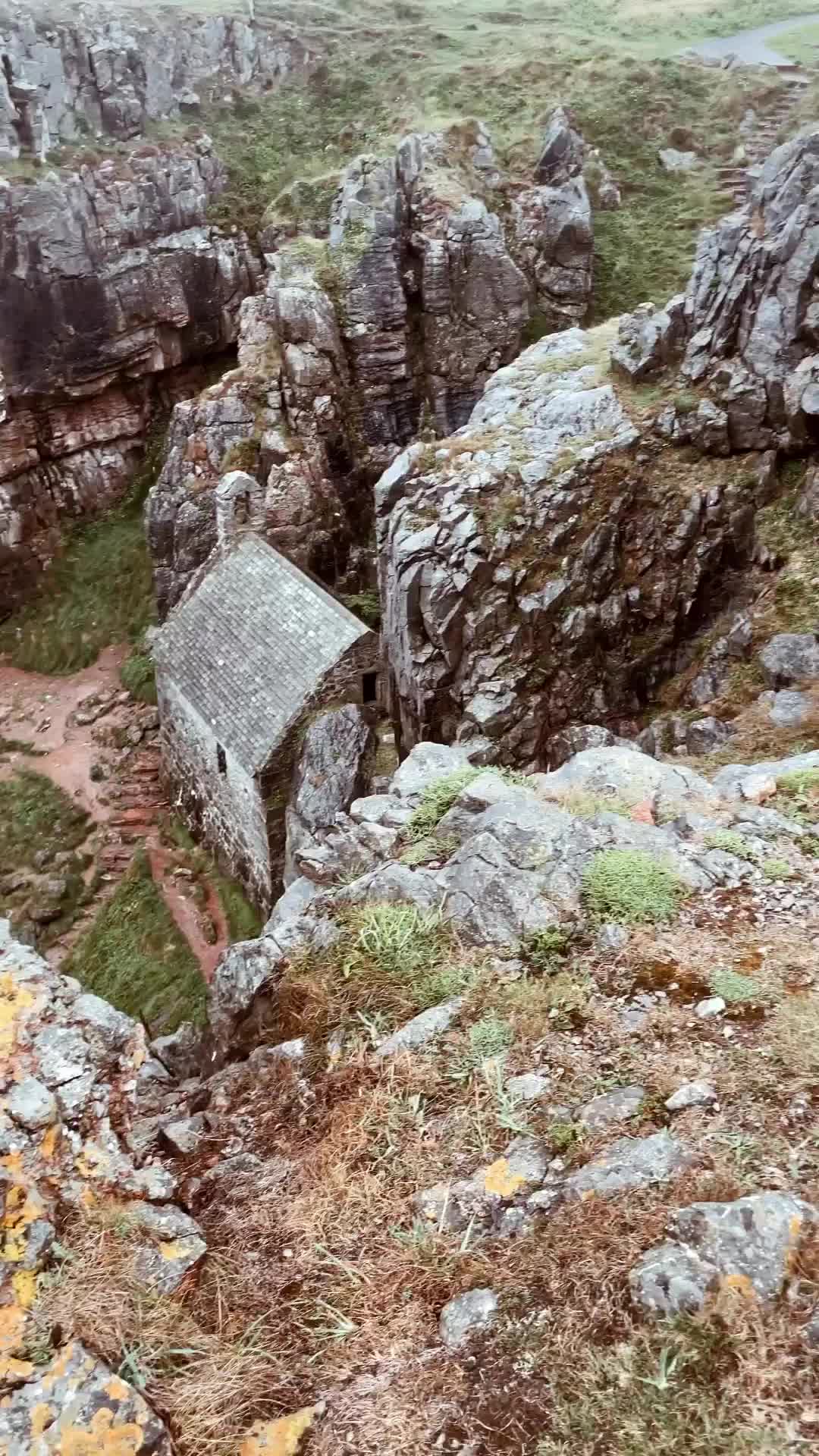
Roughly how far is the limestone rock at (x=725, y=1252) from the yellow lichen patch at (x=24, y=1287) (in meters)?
3.37

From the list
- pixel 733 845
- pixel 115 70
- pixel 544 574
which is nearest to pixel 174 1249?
pixel 733 845

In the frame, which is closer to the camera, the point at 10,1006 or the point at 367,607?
the point at 10,1006

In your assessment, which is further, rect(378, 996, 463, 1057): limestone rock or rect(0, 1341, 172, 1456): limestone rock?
rect(378, 996, 463, 1057): limestone rock

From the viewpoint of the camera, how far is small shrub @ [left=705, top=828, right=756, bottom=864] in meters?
7.79

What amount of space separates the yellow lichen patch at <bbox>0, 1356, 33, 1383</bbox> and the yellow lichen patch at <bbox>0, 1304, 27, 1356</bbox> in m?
0.03

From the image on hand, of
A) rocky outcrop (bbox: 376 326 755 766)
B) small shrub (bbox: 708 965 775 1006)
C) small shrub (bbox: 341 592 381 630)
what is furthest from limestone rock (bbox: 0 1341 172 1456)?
small shrub (bbox: 341 592 381 630)

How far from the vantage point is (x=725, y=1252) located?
174 inches

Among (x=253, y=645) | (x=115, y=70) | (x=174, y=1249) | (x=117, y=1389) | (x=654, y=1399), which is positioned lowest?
(x=253, y=645)

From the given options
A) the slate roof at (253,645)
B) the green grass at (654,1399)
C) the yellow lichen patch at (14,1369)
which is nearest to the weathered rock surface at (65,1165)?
the yellow lichen patch at (14,1369)

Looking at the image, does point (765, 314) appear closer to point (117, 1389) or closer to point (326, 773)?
point (326, 773)

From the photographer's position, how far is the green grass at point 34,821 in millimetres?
23953

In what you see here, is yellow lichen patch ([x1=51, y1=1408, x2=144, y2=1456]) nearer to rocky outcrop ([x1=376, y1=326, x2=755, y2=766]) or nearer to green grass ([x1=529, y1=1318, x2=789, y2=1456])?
green grass ([x1=529, y1=1318, x2=789, y2=1456])

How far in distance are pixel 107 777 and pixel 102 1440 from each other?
2267 cm

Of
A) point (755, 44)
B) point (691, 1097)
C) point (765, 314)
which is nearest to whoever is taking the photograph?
point (691, 1097)
